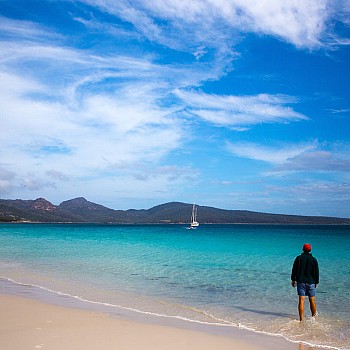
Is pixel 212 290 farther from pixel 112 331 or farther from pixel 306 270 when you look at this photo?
pixel 112 331

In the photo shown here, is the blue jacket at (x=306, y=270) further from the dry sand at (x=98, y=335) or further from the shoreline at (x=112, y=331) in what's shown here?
the dry sand at (x=98, y=335)

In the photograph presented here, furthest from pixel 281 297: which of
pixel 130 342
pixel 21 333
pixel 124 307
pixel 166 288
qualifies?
pixel 21 333

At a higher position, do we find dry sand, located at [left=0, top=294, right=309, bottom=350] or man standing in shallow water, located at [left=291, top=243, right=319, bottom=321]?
man standing in shallow water, located at [left=291, top=243, right=319, bottom=321]

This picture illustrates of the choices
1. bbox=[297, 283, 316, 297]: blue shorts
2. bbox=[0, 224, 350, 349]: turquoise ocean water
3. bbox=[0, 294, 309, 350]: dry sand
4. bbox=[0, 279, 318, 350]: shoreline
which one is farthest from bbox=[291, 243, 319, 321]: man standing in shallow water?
bbox=[0, 294, 309, 350]: dry sand

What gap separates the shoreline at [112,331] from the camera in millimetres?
8141

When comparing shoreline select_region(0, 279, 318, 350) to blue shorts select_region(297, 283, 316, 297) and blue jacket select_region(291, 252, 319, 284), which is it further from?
blue jacket select_region(291, 252, 319, 284)

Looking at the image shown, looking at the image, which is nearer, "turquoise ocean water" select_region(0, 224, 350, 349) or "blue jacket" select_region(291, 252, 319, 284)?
"turquoise ocean water" select_region(0, 224, 350, 349)

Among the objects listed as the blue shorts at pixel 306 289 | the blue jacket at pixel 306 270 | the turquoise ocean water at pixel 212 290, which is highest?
the blue jacket at pixel 306 270

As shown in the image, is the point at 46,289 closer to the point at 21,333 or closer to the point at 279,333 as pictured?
the point at 21,333

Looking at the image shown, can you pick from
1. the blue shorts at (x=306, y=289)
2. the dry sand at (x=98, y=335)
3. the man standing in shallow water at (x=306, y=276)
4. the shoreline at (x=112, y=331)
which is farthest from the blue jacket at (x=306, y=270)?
the dry sand at (x=98, y=335)

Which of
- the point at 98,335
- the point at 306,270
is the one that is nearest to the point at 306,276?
the point at 306,270

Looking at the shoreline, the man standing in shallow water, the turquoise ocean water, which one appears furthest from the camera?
the man standing in shallow water

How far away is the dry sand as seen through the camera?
795 cm

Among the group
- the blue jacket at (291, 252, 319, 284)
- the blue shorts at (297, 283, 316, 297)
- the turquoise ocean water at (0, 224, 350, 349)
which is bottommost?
the turquoise ocean water at (0, 224, 350, 349)
